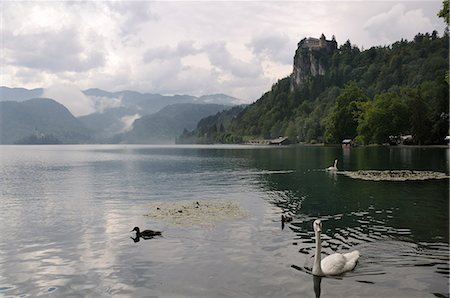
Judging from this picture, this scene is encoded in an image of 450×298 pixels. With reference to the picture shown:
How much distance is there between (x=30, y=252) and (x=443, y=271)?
21.2 meters

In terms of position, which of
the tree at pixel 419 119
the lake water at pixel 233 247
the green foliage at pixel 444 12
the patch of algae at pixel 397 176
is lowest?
the lake water at pixel 233 247

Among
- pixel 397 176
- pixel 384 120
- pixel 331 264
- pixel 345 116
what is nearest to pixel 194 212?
→ pixel 331 264

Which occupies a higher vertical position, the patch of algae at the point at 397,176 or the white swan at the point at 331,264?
the patch of algae at the point at 397,176

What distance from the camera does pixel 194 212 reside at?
35000 millimetres

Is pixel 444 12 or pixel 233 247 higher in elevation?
pixel 444 12

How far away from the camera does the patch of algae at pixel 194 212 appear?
31.9 m

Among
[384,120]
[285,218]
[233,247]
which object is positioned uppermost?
[384,120]

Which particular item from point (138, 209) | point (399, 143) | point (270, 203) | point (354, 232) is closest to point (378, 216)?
point (354, 232)

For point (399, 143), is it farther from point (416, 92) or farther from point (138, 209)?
point (138, 209)

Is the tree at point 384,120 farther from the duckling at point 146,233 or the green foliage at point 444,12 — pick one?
the duckling at point 146,233

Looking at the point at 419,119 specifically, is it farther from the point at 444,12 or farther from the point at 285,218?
the point at 285,218

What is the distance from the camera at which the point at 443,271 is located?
61.9ft

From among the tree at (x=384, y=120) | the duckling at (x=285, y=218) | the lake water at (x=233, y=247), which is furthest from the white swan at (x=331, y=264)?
the tree at (x=384, y=120)

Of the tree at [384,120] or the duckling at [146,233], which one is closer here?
the duckling at [146,233]
